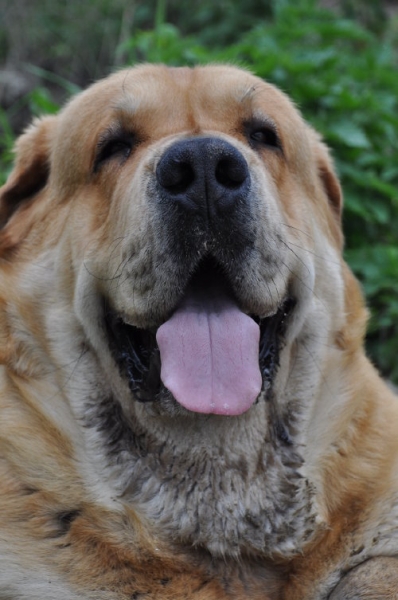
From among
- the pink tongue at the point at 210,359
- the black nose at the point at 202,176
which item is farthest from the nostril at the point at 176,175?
the pink tongue at the point at 210,359

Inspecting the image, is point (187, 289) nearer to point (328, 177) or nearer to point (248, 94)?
point (248, 94)

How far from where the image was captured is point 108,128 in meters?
3.14

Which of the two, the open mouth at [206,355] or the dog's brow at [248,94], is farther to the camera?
the dog's brow at [248,94]

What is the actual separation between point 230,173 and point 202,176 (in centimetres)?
11

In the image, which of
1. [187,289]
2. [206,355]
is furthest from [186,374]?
[187,289]

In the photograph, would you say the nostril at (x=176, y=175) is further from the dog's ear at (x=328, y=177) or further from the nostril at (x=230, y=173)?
the dog's ear at (x=328, y=177)

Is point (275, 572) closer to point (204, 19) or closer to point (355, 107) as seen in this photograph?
point (355, 107)

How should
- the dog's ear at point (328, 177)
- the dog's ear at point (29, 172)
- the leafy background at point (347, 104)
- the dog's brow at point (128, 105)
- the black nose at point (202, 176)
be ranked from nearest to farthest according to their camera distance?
1. the black nose at point (202, 176)
2. the dog's brow at point (128, 105)
3. the dog's ear at point (29, 172)
4. the dog's ear at point (328, 177)
5. the leafy background at point (347, 104)

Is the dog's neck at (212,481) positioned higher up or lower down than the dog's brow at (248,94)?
lower down

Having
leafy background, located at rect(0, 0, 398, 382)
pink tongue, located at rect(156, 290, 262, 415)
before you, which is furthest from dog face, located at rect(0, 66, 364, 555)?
leafy background, located at rect(0, 0, 398, 382)

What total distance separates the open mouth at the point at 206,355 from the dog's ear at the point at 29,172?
0.99 metres

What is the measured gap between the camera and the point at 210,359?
2648mm

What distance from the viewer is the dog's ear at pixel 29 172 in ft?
11.4

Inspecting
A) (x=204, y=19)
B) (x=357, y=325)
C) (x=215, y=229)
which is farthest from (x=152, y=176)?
(x=204, y=19)
